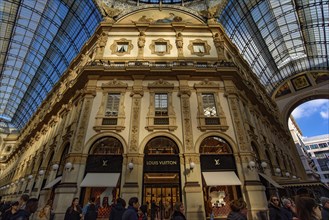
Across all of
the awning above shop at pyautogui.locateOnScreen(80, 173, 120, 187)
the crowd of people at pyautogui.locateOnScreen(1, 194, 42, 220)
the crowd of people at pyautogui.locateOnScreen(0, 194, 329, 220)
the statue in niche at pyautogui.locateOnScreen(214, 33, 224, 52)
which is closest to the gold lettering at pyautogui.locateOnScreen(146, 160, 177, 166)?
the awning above shop at pyautogui.locateOnScreen(80, 173, 120, 187)

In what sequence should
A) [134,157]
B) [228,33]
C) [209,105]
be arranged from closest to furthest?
[134,157], [209,105], [228,33]

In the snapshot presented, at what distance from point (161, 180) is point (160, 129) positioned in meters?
3.80

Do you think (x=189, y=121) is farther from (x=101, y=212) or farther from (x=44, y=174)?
(x=44, y=174)

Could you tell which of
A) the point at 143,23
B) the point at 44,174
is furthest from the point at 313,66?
the point at 44,174

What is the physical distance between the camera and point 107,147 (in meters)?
14.9

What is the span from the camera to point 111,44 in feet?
64.9

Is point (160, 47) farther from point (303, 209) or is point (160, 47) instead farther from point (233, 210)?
point (303, 209)

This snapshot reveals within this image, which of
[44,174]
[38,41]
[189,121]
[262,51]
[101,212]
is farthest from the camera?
[262,51]

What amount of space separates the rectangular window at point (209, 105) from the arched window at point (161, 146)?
391 centimetres

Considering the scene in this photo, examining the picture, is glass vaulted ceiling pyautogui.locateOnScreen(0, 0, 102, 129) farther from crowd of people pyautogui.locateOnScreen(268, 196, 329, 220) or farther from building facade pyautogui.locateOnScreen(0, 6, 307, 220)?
crowd of people pyautogui.locateOnScreen(268, 196, 329, 220)

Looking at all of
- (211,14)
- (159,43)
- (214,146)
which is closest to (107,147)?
(214,146)

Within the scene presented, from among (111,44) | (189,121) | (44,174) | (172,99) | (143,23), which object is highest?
(143,23)

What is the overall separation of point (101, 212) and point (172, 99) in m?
9.89

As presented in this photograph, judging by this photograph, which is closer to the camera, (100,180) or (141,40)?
(100,180)
